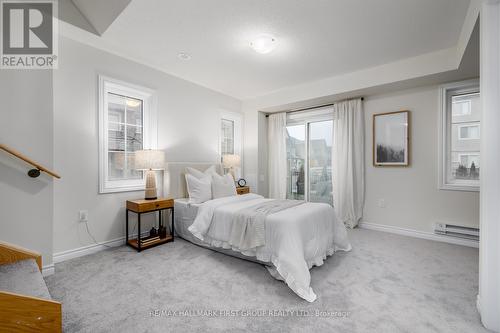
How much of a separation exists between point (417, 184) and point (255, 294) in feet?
10.4

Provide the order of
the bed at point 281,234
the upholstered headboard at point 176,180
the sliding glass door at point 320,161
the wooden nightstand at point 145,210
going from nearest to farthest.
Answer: the bed at point 281,234
the wooden nightstand at point 145,210
the upholstered headboard at point 176,180
the sliding glass door at point 320,161

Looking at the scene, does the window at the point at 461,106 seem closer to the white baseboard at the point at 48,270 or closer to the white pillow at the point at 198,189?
the white pillow at the point at 198,189

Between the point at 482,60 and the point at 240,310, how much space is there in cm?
257

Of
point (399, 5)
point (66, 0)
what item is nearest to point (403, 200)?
point (399, 5)

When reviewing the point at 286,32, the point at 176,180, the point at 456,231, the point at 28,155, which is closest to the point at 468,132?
the point at 456,231

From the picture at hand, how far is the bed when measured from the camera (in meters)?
2.04

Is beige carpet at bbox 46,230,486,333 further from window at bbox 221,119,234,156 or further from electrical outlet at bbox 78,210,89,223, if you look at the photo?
window at bbox 221,119,234,156

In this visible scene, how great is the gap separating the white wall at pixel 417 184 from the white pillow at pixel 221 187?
2458mm

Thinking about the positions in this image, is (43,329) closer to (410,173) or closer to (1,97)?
(1,97)

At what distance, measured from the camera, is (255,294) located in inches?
77.9

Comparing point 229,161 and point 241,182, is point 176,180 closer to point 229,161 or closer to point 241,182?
point 229,161

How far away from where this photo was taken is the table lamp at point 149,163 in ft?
10.2

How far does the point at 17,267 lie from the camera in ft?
5.64

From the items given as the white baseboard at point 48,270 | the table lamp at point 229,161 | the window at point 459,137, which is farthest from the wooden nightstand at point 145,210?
the window at point 459,137
